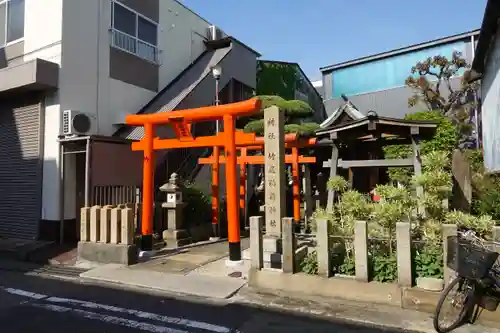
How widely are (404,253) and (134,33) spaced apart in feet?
42.2

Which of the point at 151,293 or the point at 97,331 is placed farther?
the point at 151,293

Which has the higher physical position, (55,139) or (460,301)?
(55,139)

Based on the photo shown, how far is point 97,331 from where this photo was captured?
527 centimetres

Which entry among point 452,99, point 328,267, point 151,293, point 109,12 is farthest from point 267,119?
point 452,99

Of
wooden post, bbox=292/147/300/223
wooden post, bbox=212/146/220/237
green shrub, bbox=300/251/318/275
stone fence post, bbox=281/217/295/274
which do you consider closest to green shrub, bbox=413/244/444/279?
green shrub, bbox=300/251/318/275

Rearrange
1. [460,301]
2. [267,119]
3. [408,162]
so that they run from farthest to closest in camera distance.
→ [408,162] → [267,119] → [460,301]

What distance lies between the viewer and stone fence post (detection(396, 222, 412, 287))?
19.4 feet

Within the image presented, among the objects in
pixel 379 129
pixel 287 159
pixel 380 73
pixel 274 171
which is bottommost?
pixel 274 171

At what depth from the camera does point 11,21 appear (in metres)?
13.1

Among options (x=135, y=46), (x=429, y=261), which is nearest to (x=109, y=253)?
(x=429, y=261)

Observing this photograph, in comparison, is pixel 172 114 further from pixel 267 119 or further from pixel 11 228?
pixel 11 228

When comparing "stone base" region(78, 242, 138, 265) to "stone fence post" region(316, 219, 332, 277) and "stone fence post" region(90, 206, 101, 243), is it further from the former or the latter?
"stone fence post" region(316, 219, 332, 277)

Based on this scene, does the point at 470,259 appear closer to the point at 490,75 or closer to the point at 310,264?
the point at 310,264

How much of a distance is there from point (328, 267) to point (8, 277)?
23.9ft
